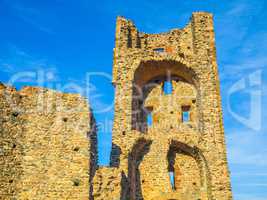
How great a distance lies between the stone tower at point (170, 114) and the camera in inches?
715

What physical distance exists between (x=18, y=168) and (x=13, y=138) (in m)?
0.90

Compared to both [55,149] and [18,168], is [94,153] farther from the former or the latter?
[18,168]

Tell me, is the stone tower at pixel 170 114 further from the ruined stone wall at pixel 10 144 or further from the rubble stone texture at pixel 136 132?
the ruined stone wall at pixel 10 144

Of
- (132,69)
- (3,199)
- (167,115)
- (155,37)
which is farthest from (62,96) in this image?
(155,37)

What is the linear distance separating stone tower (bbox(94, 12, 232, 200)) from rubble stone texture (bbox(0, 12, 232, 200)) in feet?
0.17

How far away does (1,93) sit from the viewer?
35.6ft

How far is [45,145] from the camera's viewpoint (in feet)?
35.9

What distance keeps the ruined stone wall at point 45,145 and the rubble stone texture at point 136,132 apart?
3 cm

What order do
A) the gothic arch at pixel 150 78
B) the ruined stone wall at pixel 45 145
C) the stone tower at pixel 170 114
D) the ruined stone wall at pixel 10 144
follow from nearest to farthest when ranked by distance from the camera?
1. the ruined stone wall at pixel 10 144
2. the ruined stone wall at pixel 45 145
3. the stone tower at pixel 170 114
4. the gothic arch at pixel 150 78

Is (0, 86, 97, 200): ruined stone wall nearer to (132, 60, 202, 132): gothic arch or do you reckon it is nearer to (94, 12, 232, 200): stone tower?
(94, 12, 232, 200): stone tower

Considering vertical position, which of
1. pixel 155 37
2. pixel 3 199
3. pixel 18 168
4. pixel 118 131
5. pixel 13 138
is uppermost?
pixel 155 37

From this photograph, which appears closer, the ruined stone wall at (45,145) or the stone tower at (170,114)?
the ruined stone wall at (45,145)

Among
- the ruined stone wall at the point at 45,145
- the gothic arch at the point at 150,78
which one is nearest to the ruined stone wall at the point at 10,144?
the ruined stone wall at the point at 45,145

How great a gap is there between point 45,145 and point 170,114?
1146 cm
